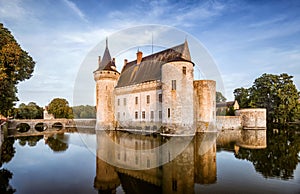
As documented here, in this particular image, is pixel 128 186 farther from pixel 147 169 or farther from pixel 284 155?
pixel 284 155

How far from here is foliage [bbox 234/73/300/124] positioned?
32.1 m

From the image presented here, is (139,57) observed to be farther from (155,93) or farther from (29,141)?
(29,141)

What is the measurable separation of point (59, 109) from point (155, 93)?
3063 cm

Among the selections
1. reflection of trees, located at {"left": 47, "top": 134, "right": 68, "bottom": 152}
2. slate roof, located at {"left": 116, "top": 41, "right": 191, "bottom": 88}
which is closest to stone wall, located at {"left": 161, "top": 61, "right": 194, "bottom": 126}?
slate roof, located at {"left": 116, "top": 41, "right": 191, "bottom": 88}

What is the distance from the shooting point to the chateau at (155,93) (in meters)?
17.7

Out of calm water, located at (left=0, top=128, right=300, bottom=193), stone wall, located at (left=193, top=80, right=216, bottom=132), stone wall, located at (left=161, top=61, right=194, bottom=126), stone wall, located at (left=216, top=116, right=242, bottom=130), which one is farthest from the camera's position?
stone wall, located at (left=216, top=116, right=242, bottom=130)

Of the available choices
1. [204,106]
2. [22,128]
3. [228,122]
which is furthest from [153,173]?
[22,128]

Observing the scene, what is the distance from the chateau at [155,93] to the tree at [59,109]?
21704 millimetres

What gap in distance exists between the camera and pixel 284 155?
34.7ft

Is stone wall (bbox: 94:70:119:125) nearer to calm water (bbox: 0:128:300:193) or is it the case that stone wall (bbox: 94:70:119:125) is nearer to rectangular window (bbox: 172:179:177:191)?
calm water (bbox: 0:128:300:193)

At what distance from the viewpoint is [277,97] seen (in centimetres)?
3306

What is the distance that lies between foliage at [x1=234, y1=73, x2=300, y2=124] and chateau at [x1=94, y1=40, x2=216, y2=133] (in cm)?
1682

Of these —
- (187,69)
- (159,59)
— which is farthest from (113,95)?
(187,69)

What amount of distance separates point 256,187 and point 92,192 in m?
4.76
